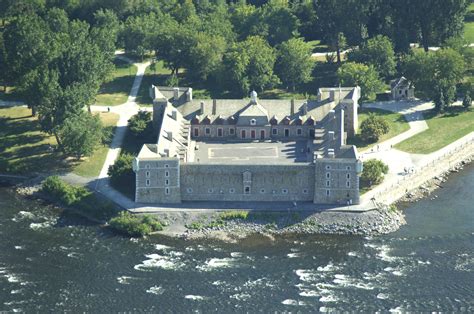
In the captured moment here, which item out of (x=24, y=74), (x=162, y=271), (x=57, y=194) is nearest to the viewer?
(x=162, y=271)

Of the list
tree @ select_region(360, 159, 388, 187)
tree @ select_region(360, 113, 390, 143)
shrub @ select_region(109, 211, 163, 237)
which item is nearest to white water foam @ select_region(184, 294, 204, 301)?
shrub @ select_region(109, 211, 163, 237)

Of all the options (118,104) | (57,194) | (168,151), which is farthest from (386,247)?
(118,104)

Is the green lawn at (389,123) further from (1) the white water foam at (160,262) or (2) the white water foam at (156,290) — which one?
(2) the white water foam at (156,290)

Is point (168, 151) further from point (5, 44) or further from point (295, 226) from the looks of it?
point (5, 44)

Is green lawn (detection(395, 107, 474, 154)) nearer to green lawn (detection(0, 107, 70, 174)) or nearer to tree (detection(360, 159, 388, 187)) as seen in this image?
tree (detection(360, 159, 388, 187))

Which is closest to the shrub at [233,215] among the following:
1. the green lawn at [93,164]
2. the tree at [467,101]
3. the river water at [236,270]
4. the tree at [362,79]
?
the river water at [236,270]

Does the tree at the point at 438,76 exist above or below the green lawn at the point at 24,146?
above

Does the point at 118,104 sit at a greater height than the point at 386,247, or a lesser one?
greater
